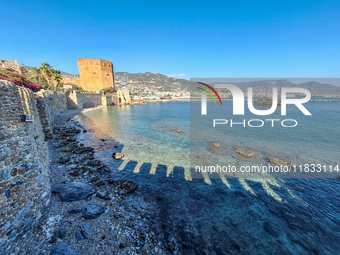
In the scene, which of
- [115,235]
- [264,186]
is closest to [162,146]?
[264,186]

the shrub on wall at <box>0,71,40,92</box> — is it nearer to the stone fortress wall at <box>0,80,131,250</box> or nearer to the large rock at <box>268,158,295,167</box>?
the stone fortress wall at <box>0,80,131,250</box>

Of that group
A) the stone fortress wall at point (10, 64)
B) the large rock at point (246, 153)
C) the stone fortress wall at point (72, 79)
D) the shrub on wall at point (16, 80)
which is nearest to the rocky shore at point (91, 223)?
the large rock at point (246, 153)

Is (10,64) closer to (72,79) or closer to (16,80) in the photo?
(16,80)

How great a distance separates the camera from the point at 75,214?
5.06 m

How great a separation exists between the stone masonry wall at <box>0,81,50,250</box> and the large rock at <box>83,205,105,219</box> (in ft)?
4.40

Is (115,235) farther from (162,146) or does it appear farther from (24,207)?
(162,146)

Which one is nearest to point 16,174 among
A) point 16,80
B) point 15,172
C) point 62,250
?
point 15,172

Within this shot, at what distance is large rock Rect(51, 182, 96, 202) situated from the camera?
5688mm

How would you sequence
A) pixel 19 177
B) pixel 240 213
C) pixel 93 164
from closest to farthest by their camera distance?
pixel 19 177 → pixel 240 213 → pixel 93 164

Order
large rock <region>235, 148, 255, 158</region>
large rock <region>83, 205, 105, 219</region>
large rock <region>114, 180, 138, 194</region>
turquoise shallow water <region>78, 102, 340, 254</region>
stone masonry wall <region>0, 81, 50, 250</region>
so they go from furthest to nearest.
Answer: large rock <region>235, 148, 255, 158</region> → large rock <region>114, 180, 138, 194</region> → large rock <region>83, 205, 105, 219</region> → turquoise shallow water <region>78, 102, 340, 254</region> → stone masonry wall <region>0, 81, 50, 250</region>

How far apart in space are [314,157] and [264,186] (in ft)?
25.7

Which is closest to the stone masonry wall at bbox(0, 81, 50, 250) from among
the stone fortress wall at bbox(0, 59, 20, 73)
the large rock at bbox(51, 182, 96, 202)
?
the large rock at bbox(51, 182, 96, 202)

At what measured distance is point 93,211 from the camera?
5168 mm

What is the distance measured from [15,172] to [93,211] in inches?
105
